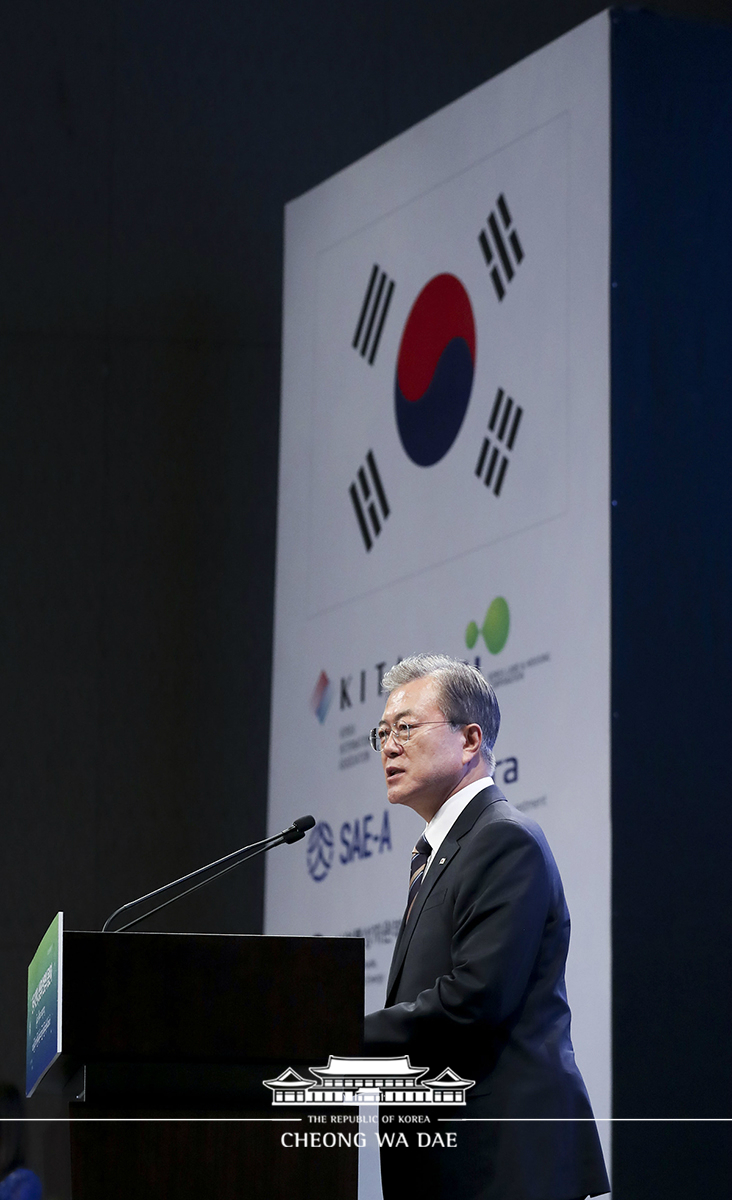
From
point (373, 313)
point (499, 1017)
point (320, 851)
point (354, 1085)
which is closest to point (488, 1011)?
point (499, 1017)

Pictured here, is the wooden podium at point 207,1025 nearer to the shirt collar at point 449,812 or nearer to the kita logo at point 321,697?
the shirt collar at point 449,812

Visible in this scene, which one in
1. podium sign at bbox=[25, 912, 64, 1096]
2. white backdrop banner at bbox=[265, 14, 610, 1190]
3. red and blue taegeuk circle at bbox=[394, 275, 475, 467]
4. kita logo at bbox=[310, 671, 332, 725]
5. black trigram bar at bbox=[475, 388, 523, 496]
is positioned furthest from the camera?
kita logo at bbox=[310, 671, 332, 725]

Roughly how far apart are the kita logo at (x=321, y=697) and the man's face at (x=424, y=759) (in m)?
2.15

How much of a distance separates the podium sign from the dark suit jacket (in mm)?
444

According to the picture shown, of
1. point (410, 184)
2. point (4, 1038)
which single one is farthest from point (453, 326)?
point (4, 1038)

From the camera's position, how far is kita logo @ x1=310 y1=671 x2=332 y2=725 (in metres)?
4.90

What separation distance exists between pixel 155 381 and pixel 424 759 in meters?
3.46

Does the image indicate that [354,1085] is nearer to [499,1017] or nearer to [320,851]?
[499,1017]

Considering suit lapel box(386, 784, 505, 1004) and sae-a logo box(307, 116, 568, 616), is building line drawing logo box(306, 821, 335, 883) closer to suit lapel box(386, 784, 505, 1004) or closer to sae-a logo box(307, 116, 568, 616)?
sae-a logo box(307, 116, 568, 616)

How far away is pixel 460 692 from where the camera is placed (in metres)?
2.75

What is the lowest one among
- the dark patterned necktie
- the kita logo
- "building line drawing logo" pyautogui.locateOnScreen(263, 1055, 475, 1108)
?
"building line drawing logo" pyautogui.locateOnScreen(263, 1055, 475, 1108)

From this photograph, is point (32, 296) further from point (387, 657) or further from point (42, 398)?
point (387, 657)

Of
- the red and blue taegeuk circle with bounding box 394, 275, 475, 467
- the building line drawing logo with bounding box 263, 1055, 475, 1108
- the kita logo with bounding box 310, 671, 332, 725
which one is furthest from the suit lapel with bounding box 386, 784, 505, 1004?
the kita logo with bounding box 310, 671, 332, 725

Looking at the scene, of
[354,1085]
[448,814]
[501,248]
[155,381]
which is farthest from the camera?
[155,381]
